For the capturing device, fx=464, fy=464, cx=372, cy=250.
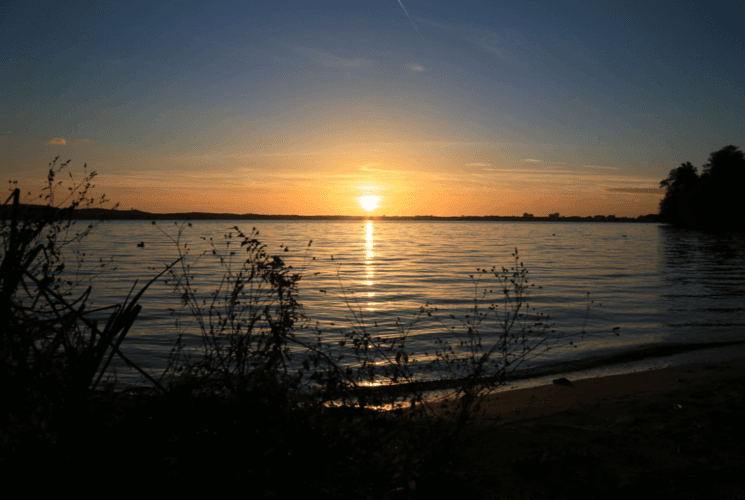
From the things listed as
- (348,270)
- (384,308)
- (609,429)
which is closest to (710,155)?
(348,270)

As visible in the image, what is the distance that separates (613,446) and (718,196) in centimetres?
10542

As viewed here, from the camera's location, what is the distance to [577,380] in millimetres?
8891

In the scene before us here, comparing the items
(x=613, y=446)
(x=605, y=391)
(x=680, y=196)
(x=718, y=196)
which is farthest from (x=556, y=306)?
(x=680, y=196)

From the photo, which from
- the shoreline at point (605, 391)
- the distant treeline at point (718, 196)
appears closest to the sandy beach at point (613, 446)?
the shoreline at point (605, 391)

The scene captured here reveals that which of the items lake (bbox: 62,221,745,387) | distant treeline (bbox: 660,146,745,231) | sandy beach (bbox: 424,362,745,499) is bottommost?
lake (bbox: 62,221,745,387)

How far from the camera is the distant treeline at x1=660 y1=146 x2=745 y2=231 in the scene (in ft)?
286

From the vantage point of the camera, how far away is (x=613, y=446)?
16.6 ft

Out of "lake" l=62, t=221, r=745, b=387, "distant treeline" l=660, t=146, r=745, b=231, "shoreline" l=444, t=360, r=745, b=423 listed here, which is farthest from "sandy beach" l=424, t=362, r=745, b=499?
"distant treeline" l=660, t=146, r=745, b=231

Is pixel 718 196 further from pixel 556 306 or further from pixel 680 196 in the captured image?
pixel 556 306

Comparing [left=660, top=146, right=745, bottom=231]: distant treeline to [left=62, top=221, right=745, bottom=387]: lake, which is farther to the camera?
[left=660, top=146, right=745, bottom=231]: distant treeline

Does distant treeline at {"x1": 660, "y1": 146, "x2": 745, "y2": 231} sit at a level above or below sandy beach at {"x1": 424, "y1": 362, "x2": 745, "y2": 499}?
above

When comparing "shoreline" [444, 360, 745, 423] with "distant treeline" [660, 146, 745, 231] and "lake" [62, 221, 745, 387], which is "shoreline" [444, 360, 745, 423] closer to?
"lake" [62, 221, 745, 387]

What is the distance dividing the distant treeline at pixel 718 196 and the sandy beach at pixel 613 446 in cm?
10159

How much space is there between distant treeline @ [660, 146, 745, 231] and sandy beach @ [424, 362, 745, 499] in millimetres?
101591
